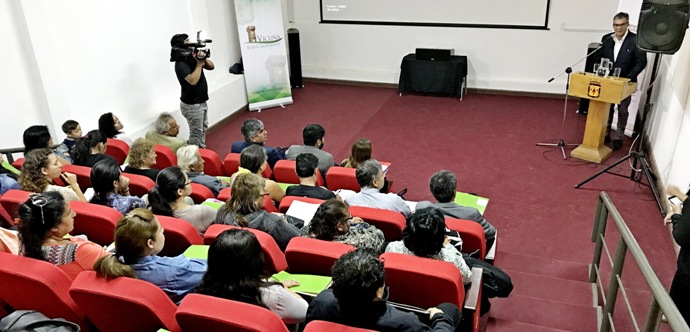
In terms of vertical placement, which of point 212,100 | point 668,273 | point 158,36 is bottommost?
point 668,273

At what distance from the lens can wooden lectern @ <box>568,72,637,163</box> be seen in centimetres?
561

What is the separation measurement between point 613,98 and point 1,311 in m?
5.45

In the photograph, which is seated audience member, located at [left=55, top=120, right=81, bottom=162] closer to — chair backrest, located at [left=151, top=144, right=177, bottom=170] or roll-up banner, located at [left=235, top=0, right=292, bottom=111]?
chair backrest, located at [left=151, top=144, right=177, bottom=170]

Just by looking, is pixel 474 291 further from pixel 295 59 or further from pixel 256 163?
pixel 295 59

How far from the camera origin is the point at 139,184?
12.8 ft

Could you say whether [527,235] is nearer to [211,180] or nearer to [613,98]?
[613,98]

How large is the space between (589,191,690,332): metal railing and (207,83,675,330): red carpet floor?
0.32m

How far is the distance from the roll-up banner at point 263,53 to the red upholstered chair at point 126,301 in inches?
232

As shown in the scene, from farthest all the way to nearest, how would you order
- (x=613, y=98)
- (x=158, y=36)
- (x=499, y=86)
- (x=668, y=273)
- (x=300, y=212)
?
(x=499, y=86) → (x=158, y=36) → (x=613, y=98) → (x=668, y=273) → (x=300, y=212)

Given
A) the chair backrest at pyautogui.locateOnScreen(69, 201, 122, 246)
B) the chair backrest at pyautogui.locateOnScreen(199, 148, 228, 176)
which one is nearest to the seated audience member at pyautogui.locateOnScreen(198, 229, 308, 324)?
the chair backrest at pyautogui.locateOnScreen(69, 201, 122, 246)

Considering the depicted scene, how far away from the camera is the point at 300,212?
3598mm

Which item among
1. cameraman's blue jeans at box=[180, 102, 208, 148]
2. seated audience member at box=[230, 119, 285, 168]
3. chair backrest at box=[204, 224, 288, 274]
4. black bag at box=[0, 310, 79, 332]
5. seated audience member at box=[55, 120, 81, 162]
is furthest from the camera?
cameraman's blue jeans at box=[180, 102, 208, 148]

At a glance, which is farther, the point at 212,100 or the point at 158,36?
the point at 212,100

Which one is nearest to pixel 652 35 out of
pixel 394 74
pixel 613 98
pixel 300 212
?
pixel 613 98
